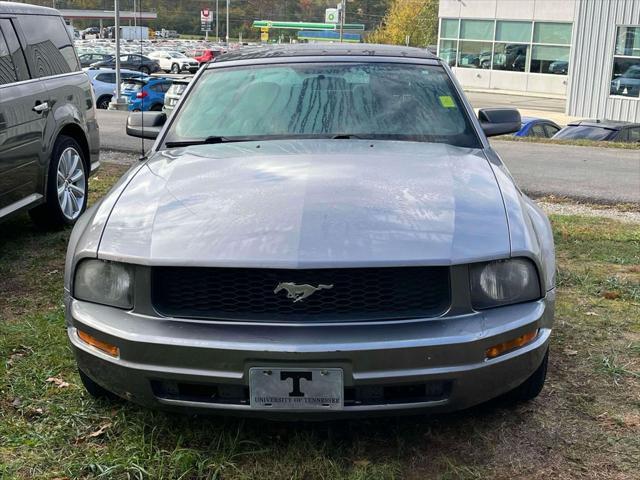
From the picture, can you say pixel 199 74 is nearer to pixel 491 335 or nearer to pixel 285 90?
pixel 285 90

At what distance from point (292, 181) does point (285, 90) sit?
4.05ft

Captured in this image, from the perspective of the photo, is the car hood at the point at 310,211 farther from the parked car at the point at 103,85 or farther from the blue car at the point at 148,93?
the parked car at the point at 103,85

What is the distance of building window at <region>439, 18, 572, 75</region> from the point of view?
4175 centimetres

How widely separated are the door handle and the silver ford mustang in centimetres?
289

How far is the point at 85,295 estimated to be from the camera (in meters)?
3.00

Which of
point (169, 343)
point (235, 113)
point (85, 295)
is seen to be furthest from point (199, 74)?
point (169, 343)

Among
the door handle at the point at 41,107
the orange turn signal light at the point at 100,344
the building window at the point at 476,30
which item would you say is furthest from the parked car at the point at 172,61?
the orange turn signal light at the point at 100,344

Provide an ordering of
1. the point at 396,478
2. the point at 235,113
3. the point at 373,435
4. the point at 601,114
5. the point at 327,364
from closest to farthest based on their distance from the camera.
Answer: the point at 327,364
the point at 396,478
the point at 373,435
the point at 235,113
the point at 601,114

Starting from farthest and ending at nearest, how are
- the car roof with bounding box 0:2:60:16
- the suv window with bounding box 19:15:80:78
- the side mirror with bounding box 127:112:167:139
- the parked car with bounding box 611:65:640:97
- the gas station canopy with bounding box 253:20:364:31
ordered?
the gas station canopy with bounding box 253:20:364:31, the parked car with bounding box 611:65:640:97, the suv window with bounding box 19:15:80:78, the car roof with bounding box 0:2:60:16, the side mirror with bounding box 127:112:167:139

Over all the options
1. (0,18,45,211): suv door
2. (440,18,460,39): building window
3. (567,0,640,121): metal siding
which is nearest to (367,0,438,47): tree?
(440,18,460,39): building window

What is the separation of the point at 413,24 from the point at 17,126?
2681 inches

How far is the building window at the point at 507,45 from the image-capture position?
41750mm

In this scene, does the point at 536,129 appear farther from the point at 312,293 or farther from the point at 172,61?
the point at 172,61

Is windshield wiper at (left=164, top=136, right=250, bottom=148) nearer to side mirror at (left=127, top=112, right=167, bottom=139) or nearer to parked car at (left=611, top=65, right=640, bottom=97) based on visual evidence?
side mirror at (left=127, top=112, right=167, bottom=139)
